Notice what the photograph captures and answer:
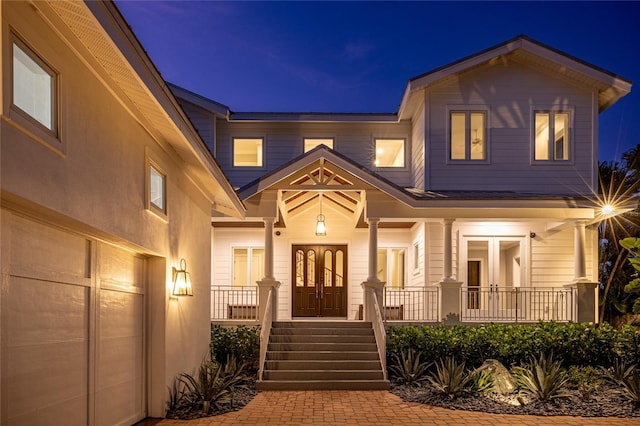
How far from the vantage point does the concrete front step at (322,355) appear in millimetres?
11430

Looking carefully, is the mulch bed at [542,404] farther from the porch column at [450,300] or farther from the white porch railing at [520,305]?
the white porch railing at [520,305]

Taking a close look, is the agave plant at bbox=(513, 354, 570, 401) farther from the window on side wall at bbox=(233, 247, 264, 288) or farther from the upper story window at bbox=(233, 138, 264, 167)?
the upper story window at bbox=(233, 138, 264, 167)

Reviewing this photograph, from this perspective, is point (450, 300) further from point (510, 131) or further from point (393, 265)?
point (510, 131)

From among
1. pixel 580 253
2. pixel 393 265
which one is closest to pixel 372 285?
pixel 393 265

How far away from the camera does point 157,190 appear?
25.7 ft

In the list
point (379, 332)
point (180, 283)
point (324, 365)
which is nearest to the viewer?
point (180, 283)

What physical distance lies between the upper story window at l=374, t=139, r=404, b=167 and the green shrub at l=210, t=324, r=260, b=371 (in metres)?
7.66

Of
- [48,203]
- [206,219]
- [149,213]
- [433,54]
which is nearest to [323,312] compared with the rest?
[206,219]

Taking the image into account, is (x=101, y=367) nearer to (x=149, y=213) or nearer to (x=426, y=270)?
(x=149, y=213)

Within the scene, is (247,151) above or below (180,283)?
above

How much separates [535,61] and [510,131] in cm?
210

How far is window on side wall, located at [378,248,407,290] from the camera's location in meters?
17.4

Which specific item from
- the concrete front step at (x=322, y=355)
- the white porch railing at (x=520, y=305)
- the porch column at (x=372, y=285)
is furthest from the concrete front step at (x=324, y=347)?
the white porch railing at (x=520, y=305)

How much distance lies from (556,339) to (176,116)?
29.2 ft
